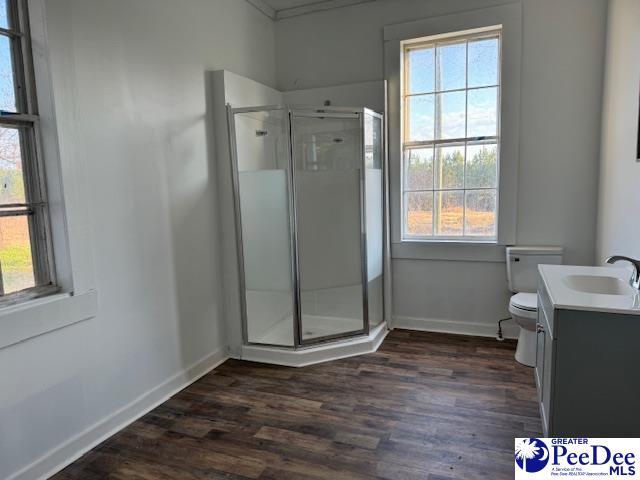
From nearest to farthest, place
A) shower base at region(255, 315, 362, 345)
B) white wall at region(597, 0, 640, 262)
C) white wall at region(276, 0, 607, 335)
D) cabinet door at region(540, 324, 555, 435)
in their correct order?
1. cabinet door at region(540, 324, 555, 435)
2. white wall at region(597, 0, 640, 262)
3. white wall at region(276, 0, 607, 335)
4. shower base at region(255, 315, 362, 345)

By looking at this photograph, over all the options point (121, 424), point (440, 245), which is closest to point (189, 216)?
point (121, 424)

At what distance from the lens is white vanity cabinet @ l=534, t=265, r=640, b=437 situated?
1.54 meters

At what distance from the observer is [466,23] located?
3.09 meters

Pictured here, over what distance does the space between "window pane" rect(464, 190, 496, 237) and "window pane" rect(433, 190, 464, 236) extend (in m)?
0.05

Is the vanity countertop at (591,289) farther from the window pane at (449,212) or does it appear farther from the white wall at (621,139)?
the window pane at (449,212)

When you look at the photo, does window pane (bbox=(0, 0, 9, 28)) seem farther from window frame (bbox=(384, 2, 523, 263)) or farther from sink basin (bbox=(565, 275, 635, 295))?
sink basin (bbox=(565, 275, 635, 295))

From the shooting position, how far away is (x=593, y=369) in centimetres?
158

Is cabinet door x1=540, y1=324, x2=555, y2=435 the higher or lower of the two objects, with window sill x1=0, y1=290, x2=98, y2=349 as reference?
lower

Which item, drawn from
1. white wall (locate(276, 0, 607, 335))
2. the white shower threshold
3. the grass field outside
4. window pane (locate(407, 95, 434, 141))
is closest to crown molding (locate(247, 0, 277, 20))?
white wall (locate(276, 0, 607, 335))

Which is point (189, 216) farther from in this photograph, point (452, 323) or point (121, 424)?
point (452, 323)

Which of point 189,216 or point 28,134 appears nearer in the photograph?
point 28,134

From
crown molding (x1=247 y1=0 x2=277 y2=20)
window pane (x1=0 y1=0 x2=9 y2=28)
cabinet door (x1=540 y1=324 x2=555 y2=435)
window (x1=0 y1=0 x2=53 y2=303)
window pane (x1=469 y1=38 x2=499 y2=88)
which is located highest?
crown molding (x1=247 y1=0 x2=277 y2=20)

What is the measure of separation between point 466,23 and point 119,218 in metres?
2.78

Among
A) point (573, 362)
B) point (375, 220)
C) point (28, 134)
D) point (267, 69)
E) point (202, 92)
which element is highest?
point (267, 69)
